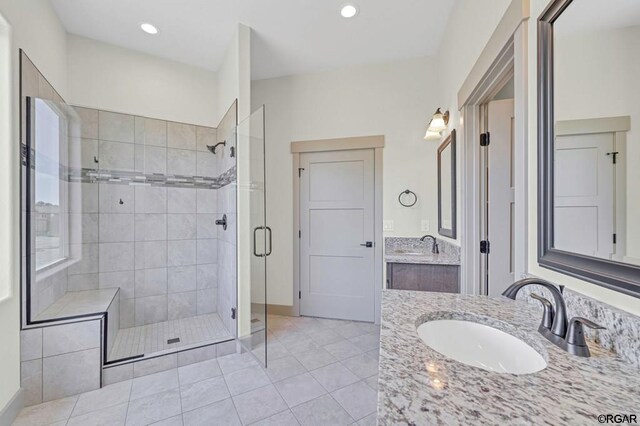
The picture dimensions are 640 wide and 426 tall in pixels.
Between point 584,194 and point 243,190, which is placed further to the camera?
point 243,190

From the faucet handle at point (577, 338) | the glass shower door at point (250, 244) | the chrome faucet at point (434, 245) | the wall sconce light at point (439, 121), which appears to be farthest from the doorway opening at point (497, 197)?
the glass shower door at point (250, 244)

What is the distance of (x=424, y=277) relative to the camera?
2197 millimetres

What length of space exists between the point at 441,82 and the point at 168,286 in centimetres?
358

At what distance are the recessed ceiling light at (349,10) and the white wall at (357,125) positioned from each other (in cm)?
80

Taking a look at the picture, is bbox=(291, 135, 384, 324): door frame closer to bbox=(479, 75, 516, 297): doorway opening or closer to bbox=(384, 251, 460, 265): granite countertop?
bbox=(384, 251, 460, 265): granite countertop

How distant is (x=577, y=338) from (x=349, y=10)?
8.41ft

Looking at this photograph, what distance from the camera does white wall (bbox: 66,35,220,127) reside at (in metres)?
2.50

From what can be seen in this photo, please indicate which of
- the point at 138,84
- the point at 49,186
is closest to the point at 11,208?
the point at 49,186

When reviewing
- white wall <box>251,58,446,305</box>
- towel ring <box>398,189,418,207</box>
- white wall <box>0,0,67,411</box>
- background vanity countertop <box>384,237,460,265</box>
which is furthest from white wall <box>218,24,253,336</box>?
towel ring <box>398,189,418,207</box>

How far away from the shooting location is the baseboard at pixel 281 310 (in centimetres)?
321

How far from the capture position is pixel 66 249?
2.40 metres

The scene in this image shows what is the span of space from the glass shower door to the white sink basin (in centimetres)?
169

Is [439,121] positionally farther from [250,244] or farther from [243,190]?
[250,244]

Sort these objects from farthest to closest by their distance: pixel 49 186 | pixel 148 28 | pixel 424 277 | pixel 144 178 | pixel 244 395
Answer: pixel 144 178 < pixel 148 28 < pixel 424 277 < pixel 49 186 < pixel 244 395
